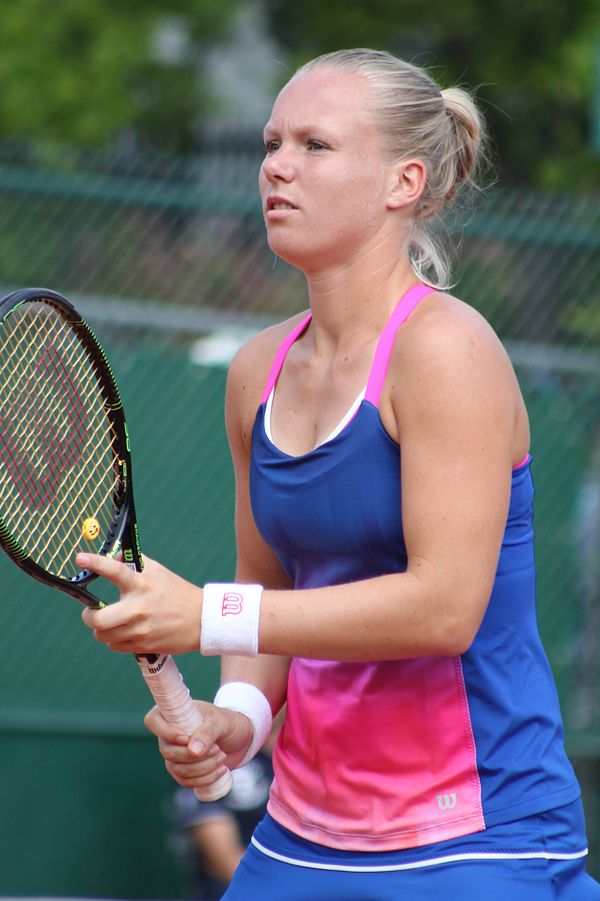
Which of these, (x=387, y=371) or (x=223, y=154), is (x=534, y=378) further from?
(x=223, y=154)

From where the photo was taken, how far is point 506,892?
2184 mm

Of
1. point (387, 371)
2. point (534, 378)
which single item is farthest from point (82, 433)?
point (534, 378)

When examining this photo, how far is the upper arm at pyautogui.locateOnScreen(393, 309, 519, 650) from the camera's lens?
2.11m

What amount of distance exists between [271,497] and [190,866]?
3.10 meters

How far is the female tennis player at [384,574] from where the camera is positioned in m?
2.12

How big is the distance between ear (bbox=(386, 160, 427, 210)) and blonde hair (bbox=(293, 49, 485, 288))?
2cm

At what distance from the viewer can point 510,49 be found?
10.4 metres

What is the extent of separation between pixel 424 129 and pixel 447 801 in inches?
42.7

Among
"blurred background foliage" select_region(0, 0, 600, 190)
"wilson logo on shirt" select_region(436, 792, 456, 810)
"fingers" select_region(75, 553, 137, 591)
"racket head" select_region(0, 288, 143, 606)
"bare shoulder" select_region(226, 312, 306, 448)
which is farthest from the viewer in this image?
"blurred background foliage" select_region(0, 0, 600, 190)

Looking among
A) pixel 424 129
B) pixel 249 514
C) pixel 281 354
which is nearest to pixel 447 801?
pixel 249 514

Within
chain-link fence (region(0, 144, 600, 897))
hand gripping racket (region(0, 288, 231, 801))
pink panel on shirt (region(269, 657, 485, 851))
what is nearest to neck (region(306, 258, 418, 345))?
hand gripping racket (region(0, 288, 231, 801))

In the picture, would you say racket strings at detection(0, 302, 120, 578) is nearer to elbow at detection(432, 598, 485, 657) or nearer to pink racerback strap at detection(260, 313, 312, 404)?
pink racerback strap at detection(260, 313, 312, 404)

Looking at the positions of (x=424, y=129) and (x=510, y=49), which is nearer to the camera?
(x=424, y=129)

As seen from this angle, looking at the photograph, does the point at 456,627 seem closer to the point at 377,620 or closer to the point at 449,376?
the point at 377,620
